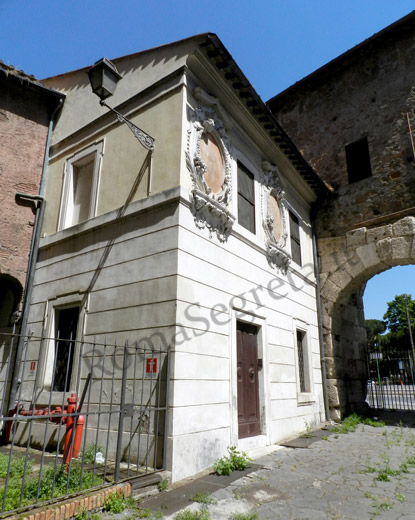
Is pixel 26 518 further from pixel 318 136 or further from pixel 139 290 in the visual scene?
pixel 318 136

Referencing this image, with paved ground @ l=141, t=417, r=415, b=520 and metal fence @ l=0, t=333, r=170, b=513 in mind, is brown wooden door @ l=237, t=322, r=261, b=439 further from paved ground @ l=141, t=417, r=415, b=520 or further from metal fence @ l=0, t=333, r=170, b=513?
metal fence @ l=0, t=333, r=170, b=513

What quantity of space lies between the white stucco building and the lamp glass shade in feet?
3.87

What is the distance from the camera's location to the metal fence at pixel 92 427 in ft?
12.7

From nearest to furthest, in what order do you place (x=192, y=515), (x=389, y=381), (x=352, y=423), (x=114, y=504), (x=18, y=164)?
1. (x=192, y=515)
2. (x=114, y=504)
3. (x=18, y=164)
4. (x=352, y=423)
5. (x=389, y=381)

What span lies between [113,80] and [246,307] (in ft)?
14.2

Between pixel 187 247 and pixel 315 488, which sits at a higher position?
pixel 187 247

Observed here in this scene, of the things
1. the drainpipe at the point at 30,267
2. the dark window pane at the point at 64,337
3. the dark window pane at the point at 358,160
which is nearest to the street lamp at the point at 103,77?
the drainpipe at the point at 30,267

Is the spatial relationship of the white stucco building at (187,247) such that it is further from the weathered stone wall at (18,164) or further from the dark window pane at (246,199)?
the weathered stone wall at (18,164)

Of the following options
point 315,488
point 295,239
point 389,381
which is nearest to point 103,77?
point 315,488

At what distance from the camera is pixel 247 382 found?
6.76 m

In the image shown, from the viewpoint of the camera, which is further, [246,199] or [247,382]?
[246,199]

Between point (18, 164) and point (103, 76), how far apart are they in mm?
3857

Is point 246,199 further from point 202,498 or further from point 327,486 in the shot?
point 202,498

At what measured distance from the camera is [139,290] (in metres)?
Result: 5.70
